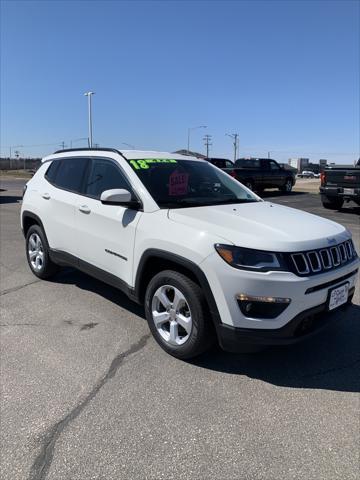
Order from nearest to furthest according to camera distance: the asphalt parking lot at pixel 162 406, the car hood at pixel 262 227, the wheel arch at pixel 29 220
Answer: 1. the asphalt parking lot at pixel 162 406
2. the car hood at pixel 262 227
3. the wheel arch at pixel 29 220

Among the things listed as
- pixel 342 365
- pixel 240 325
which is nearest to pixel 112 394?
pixel 240 325

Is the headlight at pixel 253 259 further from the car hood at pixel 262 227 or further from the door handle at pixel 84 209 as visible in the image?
the door handle at pixel 84 209

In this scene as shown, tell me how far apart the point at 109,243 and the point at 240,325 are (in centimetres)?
170

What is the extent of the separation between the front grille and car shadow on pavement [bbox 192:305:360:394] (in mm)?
460

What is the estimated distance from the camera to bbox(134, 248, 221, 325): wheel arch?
126 inches

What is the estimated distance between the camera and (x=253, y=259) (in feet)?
10.0

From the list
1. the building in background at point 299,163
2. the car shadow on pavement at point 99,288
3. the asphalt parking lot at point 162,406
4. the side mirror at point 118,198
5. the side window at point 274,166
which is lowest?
the asphalt parking lot at point 162,406

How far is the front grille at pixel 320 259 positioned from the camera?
3080 mm

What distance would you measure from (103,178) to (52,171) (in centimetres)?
137

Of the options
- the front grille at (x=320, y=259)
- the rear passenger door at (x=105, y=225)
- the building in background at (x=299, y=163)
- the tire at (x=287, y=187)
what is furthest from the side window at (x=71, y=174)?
the building in background at (x=299, y=163)

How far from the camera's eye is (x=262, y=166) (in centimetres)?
2120

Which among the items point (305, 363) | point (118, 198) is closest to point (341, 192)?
point (305, 363)

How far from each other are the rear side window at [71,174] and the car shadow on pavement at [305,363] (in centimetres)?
250

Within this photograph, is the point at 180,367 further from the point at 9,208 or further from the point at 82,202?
the point at 9,208
